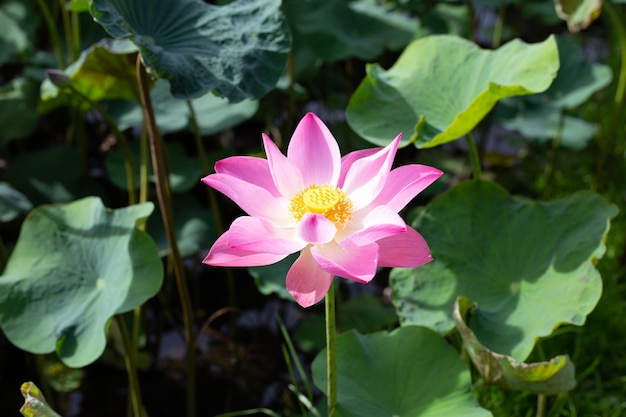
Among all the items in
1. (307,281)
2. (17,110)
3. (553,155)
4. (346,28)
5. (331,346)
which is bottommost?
(553,155)

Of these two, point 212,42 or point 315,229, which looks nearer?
point 315,229

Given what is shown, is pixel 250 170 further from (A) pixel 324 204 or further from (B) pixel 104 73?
(B) pixel 104 73

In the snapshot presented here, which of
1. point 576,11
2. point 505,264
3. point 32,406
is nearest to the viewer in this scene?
point 32,406

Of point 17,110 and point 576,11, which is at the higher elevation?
point 576,11

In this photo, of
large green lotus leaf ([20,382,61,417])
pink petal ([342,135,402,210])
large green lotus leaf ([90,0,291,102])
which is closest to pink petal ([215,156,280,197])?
pink petal ([342,135,402,210])

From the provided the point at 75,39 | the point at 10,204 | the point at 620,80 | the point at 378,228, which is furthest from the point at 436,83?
the point at 75,39

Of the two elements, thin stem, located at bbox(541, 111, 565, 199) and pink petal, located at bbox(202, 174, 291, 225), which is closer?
pink petal, located at bbox(202, 174, 291, 225)

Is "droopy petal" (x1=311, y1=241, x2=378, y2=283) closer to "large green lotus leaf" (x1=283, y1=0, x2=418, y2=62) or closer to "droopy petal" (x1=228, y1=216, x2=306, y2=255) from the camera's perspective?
"droopy petal" (x1=228, y1=216, x2=306, y2=255)
